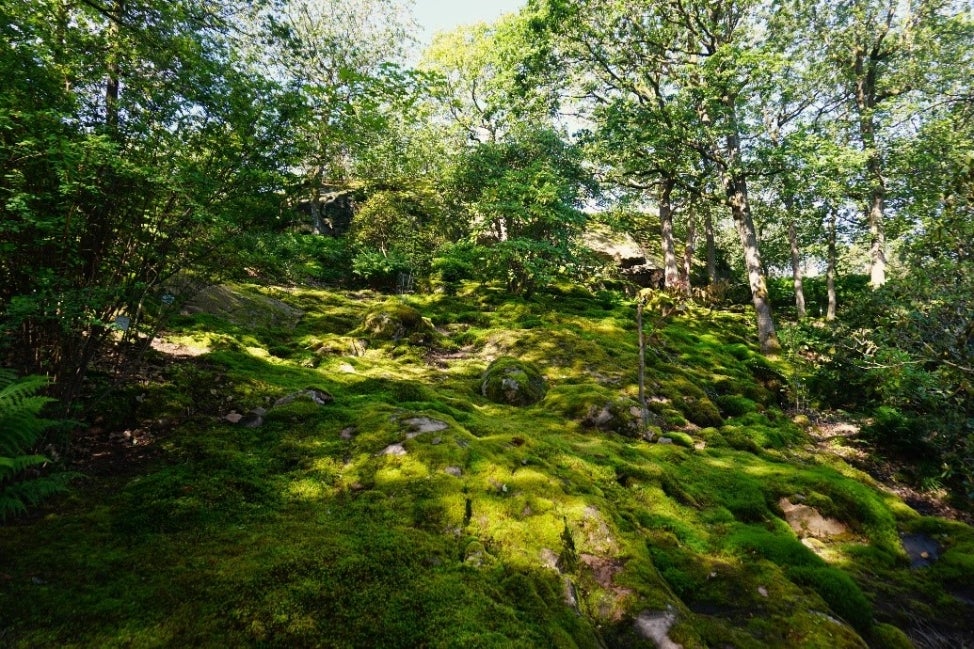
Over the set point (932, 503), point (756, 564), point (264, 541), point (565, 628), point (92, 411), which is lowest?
point (932, 503)

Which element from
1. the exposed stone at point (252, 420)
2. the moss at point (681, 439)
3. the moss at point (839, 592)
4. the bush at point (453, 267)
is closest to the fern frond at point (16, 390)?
the exposed stone at point (252, 420)

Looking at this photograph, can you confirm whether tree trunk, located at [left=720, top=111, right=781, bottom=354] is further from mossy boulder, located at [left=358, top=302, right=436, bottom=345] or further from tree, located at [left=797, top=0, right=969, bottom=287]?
mossy boulder, located at [left=358, top=302, right=436, bottom=345]

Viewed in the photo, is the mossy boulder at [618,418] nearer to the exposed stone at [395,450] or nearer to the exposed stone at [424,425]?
the exposed stone at [424,425]

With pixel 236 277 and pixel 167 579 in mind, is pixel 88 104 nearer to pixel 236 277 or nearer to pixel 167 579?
pixel 236 277

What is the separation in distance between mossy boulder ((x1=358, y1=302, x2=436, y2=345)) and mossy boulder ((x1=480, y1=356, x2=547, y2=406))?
3.53 meters

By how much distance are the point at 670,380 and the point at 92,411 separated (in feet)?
36.6

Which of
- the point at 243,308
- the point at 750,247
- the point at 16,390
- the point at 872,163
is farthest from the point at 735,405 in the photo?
the point at 872,163

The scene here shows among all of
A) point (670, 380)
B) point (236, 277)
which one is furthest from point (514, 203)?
point (236, 277)

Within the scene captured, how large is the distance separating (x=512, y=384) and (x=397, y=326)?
478 cm

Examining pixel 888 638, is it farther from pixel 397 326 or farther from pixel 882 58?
pixel 882 58

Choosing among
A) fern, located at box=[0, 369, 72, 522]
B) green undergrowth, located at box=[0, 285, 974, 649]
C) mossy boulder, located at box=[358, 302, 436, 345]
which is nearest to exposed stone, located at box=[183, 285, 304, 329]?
mossy boulder, located at box=[358, 302, 436, 345]

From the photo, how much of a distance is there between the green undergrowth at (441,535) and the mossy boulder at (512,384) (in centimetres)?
51

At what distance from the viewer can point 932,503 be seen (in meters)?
8.40

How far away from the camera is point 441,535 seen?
12.2 ft
